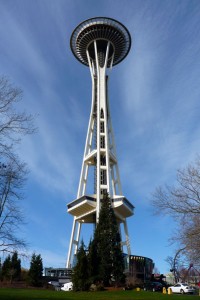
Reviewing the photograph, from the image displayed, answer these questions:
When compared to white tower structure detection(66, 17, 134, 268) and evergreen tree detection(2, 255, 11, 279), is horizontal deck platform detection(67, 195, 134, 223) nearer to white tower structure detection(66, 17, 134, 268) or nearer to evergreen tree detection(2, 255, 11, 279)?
white tower structure detection(66, 17, 134, 268)

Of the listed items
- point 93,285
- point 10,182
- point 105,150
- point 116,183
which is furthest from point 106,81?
point 10,182

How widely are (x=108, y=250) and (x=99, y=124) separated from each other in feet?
133

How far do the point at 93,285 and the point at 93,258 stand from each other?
113 inches

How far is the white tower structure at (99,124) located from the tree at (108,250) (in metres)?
25.2

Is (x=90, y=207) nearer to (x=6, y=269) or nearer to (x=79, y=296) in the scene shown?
(x=6, y=269)

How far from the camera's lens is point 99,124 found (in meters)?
74.7

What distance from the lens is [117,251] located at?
125 ft

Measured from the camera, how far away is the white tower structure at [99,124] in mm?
70000

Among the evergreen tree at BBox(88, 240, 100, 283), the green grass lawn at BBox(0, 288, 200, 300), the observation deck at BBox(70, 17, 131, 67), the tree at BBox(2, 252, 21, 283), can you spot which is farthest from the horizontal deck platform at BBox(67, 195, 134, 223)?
the green grass lawn at BBox(0, 288, 200, 300)

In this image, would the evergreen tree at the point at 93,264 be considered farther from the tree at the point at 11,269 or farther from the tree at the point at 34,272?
the tree at the point at 11,269

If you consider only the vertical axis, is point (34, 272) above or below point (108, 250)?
below

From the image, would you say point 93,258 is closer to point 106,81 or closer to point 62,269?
point 62,269

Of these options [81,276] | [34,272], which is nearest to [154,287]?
[34,272]

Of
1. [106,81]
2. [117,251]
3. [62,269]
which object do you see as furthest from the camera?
[106,81]
